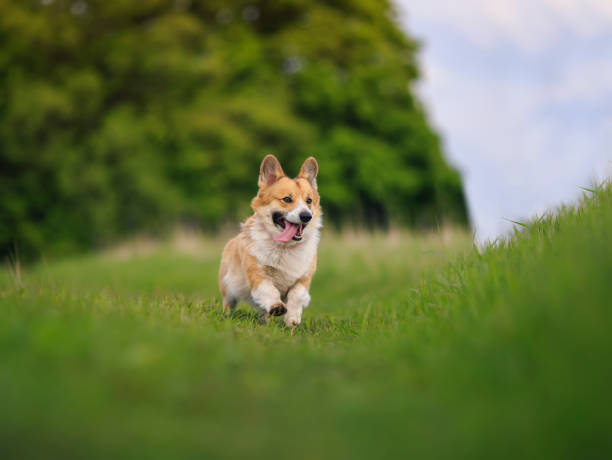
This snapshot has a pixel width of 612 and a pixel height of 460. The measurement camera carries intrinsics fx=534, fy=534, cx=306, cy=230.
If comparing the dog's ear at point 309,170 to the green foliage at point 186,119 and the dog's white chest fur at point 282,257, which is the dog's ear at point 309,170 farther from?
the green foliage at point 186,119

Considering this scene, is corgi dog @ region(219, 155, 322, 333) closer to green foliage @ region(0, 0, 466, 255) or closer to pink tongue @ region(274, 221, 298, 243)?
pink tongue @ region(274, 221, 298, 243)

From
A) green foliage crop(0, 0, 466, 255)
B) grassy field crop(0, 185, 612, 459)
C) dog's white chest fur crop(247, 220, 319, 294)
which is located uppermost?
green foliage crop(0, 0, 466, 255)

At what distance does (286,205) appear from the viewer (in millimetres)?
5008

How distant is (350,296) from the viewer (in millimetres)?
8258

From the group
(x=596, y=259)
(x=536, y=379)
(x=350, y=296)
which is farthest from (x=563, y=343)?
(x=350, y=296)

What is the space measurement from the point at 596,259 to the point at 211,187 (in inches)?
655

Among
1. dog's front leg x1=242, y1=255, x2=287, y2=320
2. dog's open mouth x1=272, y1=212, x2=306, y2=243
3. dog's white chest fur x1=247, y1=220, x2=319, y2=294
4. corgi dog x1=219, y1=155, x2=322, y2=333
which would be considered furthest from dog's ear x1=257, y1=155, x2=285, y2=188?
dog's front leg x1=242, y1=255, x2=287, y2=320

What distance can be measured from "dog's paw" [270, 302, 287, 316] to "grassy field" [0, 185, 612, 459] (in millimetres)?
575

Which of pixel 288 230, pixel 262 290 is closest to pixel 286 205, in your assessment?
pixel 288 230

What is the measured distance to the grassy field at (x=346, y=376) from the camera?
1.76m

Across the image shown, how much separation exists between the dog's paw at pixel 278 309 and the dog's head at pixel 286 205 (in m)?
0.67

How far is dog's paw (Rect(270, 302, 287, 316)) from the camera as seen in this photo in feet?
14.9

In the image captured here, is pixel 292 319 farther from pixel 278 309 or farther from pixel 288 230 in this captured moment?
pixel 288 230

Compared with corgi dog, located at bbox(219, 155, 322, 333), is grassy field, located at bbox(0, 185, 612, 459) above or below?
below
